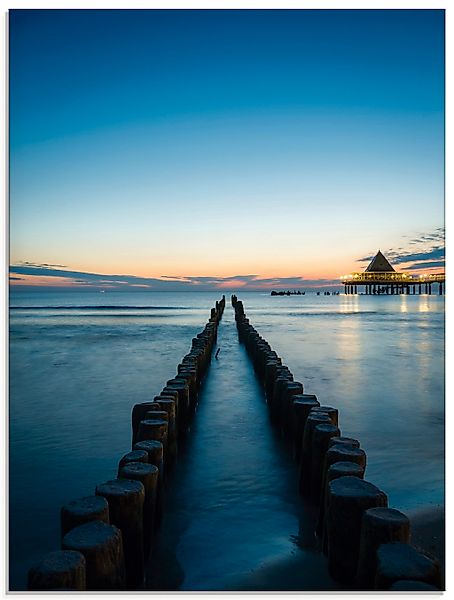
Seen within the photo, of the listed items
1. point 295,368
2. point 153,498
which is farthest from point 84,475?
point 295,368

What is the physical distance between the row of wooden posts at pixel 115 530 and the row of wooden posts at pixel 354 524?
4.20 feet

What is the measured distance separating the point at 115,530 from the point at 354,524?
145 cm

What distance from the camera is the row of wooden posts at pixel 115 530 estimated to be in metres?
2.34

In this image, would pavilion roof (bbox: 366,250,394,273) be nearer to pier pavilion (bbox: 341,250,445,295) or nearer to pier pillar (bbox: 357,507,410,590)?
pier pavilion (bbox: 341,250,445,295)

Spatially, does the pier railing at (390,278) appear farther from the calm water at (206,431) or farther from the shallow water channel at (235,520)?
the shallow water channel at (235,520)

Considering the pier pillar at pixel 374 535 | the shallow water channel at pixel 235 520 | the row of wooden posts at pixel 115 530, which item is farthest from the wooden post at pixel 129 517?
the pier pillar at pixel 374 535

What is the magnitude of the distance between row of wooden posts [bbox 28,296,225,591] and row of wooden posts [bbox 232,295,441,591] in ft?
4.20

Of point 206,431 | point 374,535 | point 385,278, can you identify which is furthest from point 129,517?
point 385,278

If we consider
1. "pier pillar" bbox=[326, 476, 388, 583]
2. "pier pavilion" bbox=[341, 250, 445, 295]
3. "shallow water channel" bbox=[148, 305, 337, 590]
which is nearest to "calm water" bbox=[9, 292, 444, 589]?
"shallow water channel" bbox=[148, 305, 337, 590]

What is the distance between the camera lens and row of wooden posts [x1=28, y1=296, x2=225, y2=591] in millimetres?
2342

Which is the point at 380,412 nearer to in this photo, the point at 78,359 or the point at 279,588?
the point at 279,588

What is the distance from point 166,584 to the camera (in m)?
3.39

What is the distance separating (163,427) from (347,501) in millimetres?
2132

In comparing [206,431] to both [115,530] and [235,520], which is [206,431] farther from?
[115,530]
